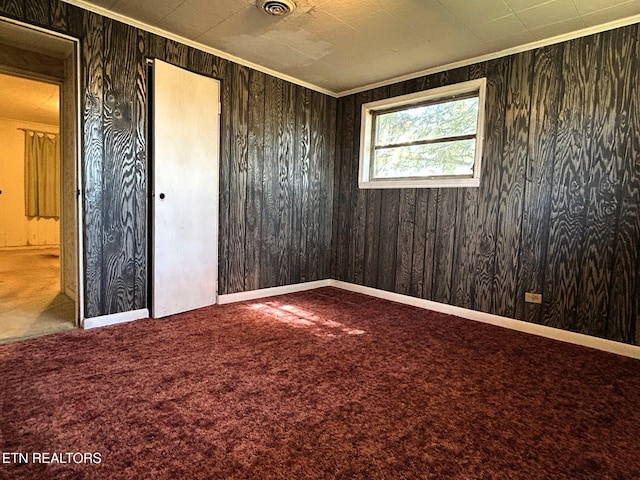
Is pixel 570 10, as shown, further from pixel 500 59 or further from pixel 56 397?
A: pixel 56 397

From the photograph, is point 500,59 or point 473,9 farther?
point 500,59

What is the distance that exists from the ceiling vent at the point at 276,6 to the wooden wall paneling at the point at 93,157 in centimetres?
125

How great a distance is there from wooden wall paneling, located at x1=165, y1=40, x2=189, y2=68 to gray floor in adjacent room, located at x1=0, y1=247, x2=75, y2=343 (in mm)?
2318

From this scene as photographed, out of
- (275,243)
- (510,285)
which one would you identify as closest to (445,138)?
(510,285)

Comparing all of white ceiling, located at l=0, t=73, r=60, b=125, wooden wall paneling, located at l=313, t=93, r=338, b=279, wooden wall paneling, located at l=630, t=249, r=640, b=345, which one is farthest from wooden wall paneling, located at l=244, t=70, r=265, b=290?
wooden wall paneling, located at l=630, t=249, r=640, b=345

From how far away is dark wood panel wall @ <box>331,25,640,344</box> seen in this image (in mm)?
2635

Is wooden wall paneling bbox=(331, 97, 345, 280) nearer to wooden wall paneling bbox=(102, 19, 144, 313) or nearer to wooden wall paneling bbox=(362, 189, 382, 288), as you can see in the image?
wooden wall paneling bbox=(362, 189, 382, 288)

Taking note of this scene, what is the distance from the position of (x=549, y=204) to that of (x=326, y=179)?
243cm

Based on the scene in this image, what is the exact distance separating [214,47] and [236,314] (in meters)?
2.42

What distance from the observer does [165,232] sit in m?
3.13

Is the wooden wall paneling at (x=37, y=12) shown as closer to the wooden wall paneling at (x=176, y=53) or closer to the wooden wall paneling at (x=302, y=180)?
the wooden wall paneling at (x=176, y=53)

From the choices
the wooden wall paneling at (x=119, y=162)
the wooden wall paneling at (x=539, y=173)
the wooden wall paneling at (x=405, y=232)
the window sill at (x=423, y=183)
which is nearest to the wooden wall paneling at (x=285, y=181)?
the window sill at (x=423, y=183)

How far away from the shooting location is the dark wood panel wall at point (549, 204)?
263 centimetres

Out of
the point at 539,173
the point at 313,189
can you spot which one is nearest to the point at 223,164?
the point at 313,189
